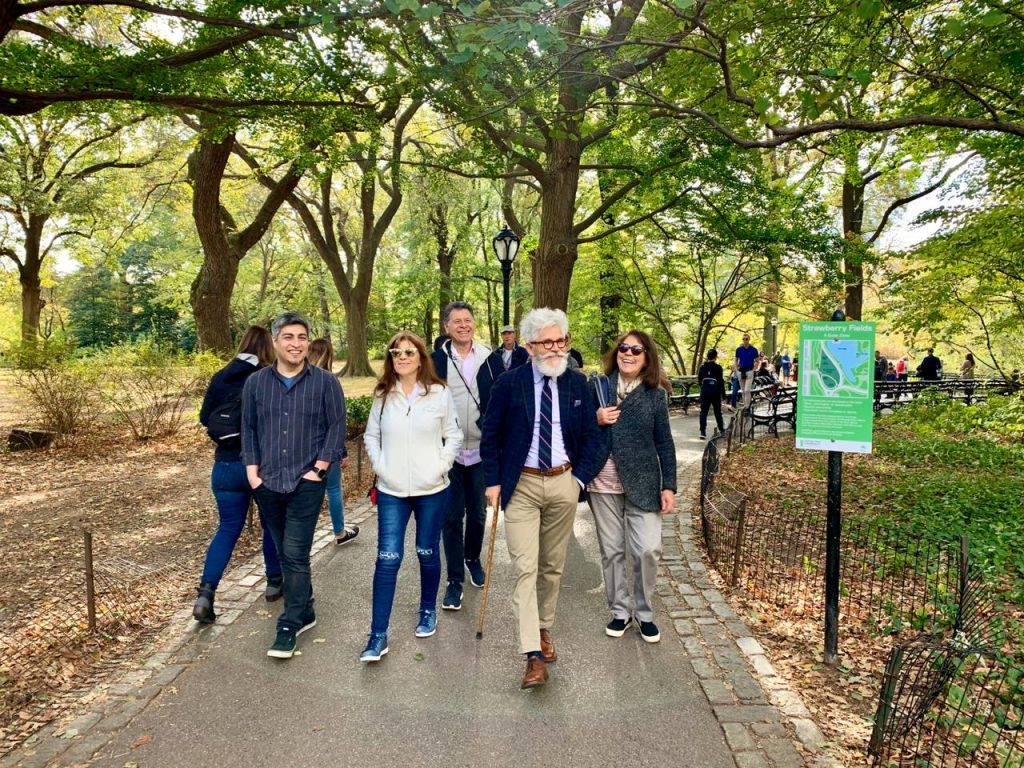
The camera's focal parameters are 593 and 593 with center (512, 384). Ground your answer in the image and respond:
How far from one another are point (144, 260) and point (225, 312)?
3221 cm

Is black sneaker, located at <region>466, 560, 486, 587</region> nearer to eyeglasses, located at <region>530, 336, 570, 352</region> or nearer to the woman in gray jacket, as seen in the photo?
the woman in gray jacket

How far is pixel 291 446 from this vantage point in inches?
137

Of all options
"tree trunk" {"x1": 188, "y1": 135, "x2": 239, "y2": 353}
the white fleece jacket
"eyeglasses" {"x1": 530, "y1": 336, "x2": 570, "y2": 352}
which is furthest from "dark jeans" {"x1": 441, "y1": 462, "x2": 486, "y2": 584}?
"tree trunk" {"x1": 188, "y1": 135, "x2": 239, "y2": 353}

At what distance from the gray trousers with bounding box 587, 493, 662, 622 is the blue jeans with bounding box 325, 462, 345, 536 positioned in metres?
2.63

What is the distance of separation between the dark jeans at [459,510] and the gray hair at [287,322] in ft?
4.48

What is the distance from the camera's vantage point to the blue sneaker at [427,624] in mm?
3744

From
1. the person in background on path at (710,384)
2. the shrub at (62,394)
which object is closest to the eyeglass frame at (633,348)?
the person in background on path at (710,384)

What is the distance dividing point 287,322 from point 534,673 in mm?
2431

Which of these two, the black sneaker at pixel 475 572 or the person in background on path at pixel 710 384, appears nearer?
the black sneaker at pixel 475 572

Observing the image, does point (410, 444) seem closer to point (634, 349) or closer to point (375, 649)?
point (375, 649)

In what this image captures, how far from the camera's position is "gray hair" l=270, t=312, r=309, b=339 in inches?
138

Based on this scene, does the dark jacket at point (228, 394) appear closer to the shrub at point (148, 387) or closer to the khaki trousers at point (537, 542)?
the khaki trousers at point (537, 542)

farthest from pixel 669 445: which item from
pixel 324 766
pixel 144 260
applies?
pixel 144 260

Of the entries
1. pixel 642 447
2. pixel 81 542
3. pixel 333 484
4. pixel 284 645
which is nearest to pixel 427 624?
pixel 284 645
